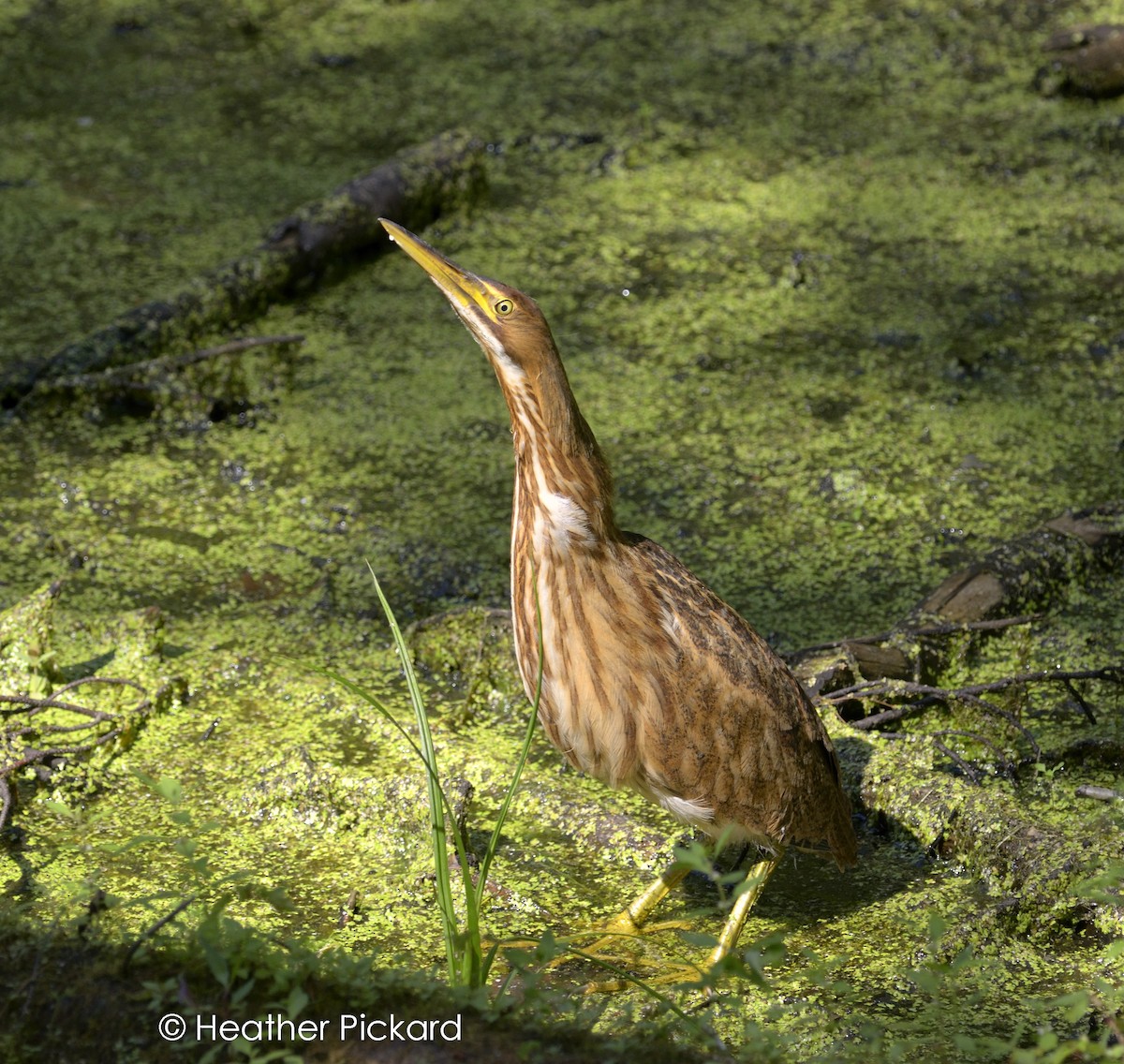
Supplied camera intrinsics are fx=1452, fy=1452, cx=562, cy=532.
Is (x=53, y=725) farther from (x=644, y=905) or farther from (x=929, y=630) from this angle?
(x=929, y=630)

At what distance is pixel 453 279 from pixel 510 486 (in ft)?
4.89

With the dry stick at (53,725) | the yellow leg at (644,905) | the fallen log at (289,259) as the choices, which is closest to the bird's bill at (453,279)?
the yellow leg at (644,905)

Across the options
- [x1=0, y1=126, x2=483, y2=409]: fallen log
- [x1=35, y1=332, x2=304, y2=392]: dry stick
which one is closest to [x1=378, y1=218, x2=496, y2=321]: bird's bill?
[x1=35, y1=332, x2=304, y2=392]: dry stick

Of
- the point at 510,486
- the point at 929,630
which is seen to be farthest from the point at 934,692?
the point at 510,486

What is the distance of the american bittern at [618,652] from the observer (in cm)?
252

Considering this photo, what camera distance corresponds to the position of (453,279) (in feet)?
8.54

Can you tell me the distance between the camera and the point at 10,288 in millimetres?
4855

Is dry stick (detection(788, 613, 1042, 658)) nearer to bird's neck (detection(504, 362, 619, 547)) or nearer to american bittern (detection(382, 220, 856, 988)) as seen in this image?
american bittern (detection(382, 220, 856, 988))

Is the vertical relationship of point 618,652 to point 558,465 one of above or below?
below

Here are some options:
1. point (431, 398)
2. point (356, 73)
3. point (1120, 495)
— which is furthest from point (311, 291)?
point (1120, 495)

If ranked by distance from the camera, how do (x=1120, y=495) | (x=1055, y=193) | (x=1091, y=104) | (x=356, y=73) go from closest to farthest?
(x=1120, y=495) → (x=1055, y=193) → (x=1091, y=104) → (x=356, y=73)

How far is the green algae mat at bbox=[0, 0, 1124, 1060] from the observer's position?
2.35 metres

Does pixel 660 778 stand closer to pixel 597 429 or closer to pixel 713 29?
pixel 597 429

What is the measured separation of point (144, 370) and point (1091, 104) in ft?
12.6
